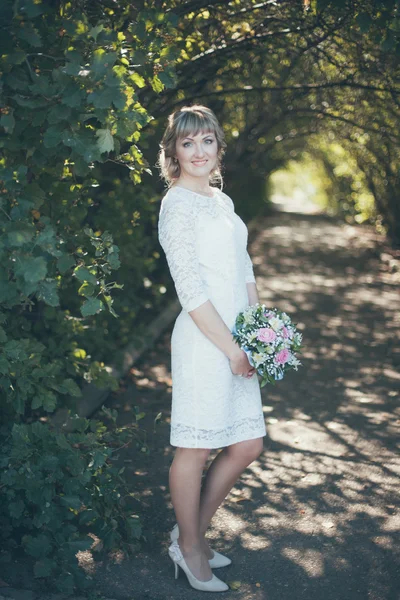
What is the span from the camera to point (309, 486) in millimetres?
5168

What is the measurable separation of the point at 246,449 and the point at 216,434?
0.71 feet

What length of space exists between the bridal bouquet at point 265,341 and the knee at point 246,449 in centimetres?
35

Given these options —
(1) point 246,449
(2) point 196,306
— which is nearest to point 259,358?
(2) point 196,306

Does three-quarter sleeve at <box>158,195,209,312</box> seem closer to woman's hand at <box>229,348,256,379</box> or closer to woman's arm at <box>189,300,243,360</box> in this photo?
woman's arm at <box>189,300,243,360</box>

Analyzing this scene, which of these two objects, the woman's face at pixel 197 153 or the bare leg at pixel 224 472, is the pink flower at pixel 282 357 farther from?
the woman's face at pixel 197 153

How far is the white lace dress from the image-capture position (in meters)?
3.66

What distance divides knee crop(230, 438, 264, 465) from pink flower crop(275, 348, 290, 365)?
18.0 inches

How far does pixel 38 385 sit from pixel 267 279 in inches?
386

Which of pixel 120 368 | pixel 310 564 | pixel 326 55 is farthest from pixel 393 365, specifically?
pixel 310 564

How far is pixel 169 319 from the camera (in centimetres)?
1034

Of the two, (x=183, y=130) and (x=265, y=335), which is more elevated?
(x=183, y=130)

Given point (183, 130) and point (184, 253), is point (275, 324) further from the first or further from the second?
point (183, 130)

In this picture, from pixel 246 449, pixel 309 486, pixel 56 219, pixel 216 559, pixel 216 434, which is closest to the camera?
pixel 216 434

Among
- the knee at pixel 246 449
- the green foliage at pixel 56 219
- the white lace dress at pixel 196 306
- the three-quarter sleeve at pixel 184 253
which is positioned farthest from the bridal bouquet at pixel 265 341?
the green foliage at pixel 56 219
